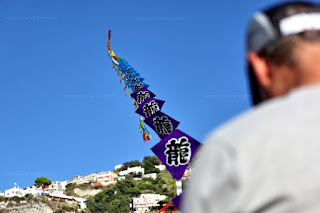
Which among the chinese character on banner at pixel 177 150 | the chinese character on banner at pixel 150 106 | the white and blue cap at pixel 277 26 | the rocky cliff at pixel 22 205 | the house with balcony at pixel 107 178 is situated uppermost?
the house with balcony at pixel 107 178

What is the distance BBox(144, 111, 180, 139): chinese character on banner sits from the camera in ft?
48.9

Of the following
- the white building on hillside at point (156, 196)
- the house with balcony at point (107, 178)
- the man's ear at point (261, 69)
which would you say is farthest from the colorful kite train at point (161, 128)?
the house with balcony at point (107, 178)

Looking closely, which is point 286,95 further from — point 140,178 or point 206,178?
point 140,178

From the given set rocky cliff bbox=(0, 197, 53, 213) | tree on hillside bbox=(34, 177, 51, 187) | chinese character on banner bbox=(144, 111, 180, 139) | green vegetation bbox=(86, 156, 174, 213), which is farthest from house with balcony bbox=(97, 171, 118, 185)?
chinese character on banner bbox=(144, 111, 180, 139)

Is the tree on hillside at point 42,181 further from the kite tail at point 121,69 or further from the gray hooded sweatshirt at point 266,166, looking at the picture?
the gray hooded sweatshirt at point 266,166

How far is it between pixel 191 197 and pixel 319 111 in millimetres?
259

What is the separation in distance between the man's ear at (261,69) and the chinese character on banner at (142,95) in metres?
17.9

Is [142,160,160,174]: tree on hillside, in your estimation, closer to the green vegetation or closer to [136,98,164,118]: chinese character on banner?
the green vegetation

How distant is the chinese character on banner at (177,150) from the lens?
452 inches

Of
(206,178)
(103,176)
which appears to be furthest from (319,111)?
(103,176)

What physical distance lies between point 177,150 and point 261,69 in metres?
10.5

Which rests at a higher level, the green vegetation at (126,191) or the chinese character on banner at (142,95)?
the green vegetation at (126,191)

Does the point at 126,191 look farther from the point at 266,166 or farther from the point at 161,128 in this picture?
the point at 266,166

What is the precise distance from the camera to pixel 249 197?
88 centimetres
